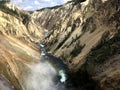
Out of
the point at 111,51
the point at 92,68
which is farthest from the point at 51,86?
the point at 111,51

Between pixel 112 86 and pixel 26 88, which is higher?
pixel 26 88

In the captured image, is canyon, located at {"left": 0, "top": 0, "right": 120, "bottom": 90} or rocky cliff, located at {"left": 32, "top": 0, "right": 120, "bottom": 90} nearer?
rocky cliff, located at {"left": 32, "top": 0, "right": 120, "bottom": 90}

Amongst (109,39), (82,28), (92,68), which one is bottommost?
(92,68)

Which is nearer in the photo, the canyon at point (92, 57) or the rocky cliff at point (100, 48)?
the rocky cliff at point (100, 48)

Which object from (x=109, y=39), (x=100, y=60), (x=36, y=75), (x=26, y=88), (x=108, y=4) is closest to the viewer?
(x=26, y=88)

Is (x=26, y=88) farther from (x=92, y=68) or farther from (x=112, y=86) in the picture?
(x=112, y=86)

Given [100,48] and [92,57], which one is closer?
[92,57]

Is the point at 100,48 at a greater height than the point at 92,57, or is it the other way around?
the point at 100,48

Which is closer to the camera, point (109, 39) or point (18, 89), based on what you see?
point (18, 89)

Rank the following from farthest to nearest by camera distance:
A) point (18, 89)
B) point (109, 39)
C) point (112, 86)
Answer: point (109, 39), point (18, 89), point (112, 86)
